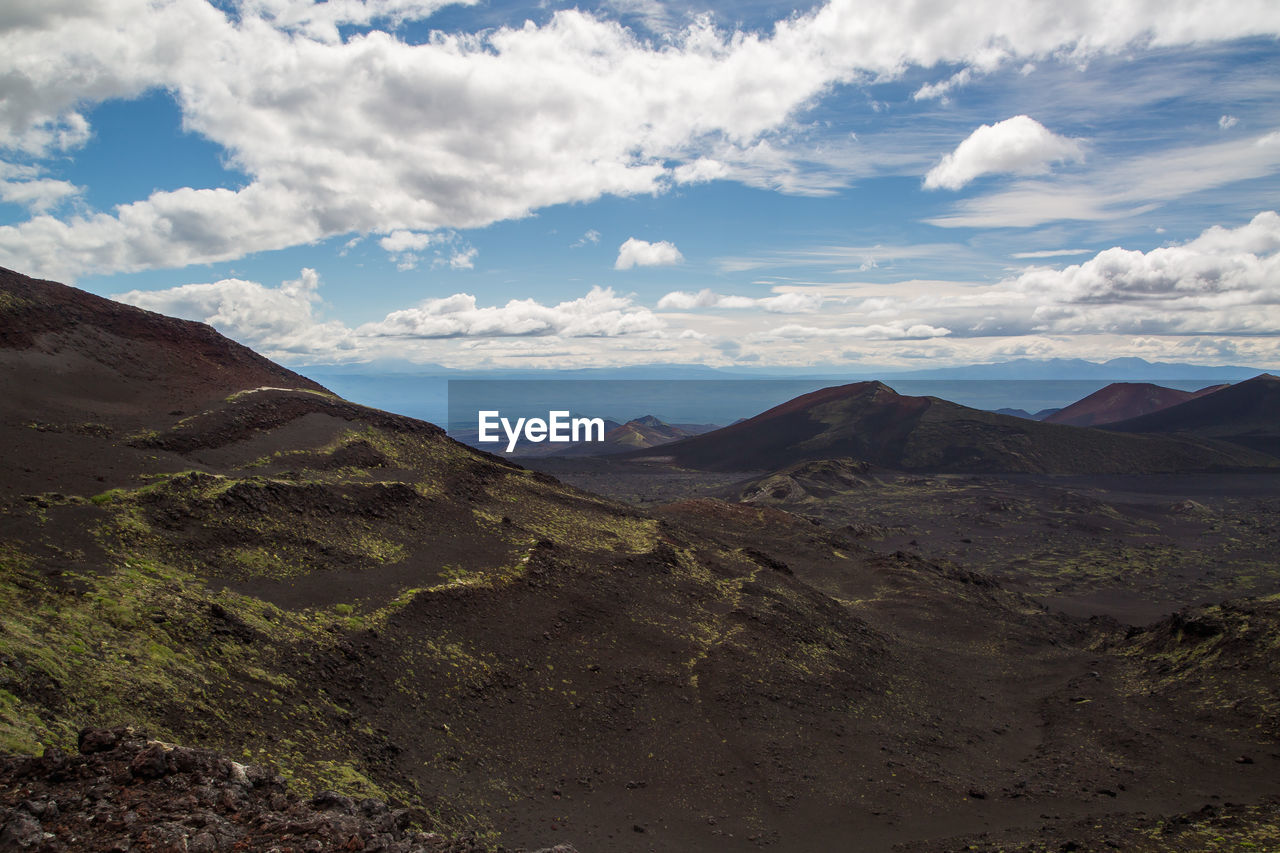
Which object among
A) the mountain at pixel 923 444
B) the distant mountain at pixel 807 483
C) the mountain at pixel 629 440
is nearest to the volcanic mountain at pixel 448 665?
the distant mountain at pixel 807 483

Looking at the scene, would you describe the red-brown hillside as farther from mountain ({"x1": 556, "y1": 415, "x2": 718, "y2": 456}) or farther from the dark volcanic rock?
mountain ({"x1": 556, "y1": 415, "x2": 718, "y2": 456})

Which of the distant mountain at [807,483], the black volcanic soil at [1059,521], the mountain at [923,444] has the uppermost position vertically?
the mountain at [923,444]

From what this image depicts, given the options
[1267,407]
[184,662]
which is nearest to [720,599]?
[184,662]

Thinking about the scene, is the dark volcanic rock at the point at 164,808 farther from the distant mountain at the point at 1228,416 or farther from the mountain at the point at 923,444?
the distant mountain at the point at 1228,416

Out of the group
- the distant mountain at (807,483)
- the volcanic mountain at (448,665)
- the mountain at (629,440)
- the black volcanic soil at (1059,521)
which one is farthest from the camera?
the mountain at (629,440)

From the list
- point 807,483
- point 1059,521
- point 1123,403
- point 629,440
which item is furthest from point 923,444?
point 1123,403

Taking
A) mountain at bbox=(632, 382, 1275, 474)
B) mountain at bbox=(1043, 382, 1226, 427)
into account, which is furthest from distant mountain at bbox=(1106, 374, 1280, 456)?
mountain at bbox=(1043, 382, 1226, 427)

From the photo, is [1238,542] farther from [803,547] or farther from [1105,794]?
[1105,794]
